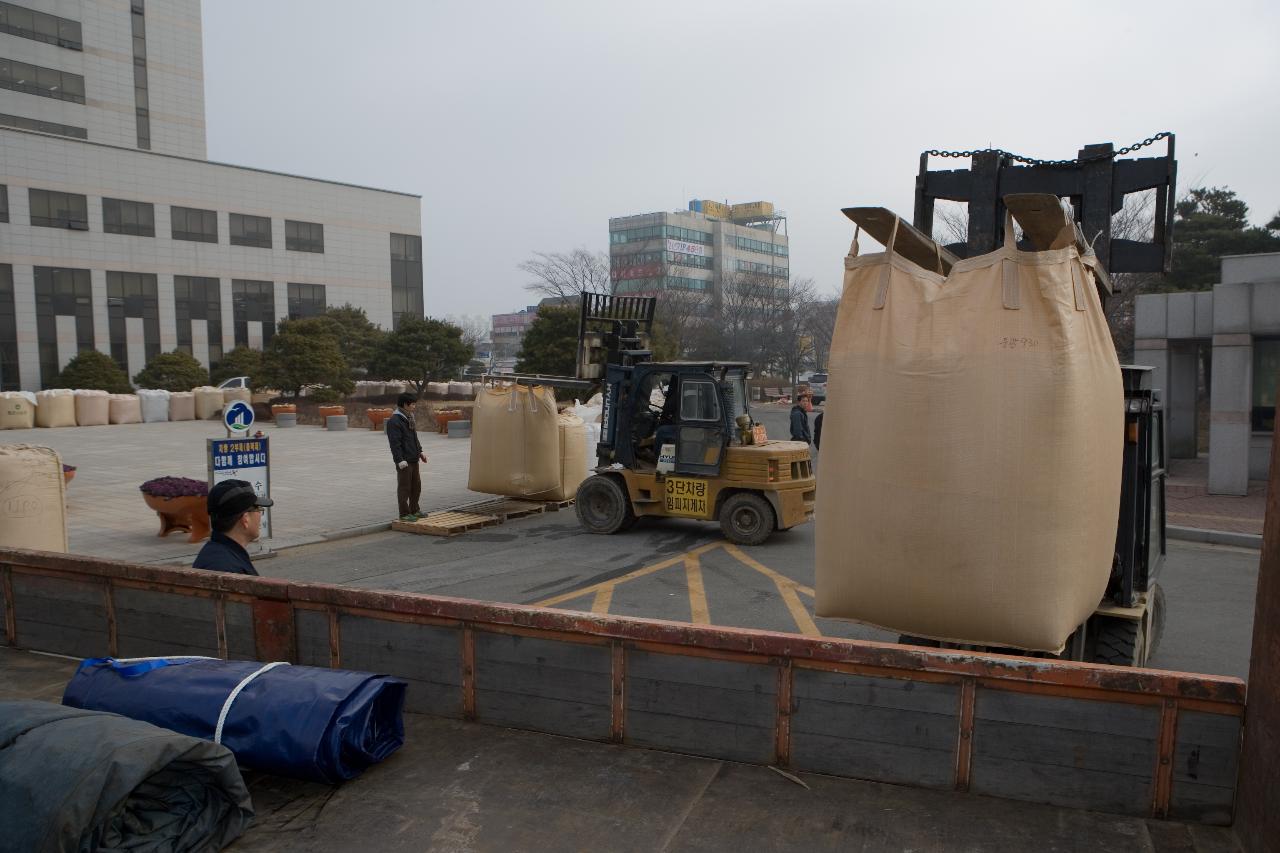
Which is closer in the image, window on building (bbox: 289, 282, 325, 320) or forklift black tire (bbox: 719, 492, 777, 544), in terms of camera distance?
forklift black tire (bbox: 719, 492, 777, 544)

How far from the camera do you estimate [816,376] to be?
56188 mm

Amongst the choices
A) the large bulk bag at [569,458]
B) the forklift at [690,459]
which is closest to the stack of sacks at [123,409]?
the large bulk bag at [569,458]

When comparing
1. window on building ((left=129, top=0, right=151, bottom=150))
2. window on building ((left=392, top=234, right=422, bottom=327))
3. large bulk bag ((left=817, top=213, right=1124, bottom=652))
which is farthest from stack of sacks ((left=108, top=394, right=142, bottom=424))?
large bulk bag ((left=817, top=213, right=1124, bottom=652))

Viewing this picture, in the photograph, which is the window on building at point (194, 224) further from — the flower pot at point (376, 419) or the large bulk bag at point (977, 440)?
the large bulk bag at point (977, 440)

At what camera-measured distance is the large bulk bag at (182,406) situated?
1306 inches

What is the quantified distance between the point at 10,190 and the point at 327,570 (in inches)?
1692

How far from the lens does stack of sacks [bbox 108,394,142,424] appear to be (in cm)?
3167

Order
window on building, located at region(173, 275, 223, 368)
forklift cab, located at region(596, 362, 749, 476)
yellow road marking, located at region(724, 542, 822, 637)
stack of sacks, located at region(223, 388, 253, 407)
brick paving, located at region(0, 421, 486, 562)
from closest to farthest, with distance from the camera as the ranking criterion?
yellow road marking, located at region(724, 542, 822, 637) < forklift cab, located at region(596, 362, 749, 476) < brick paving, located at region(0, 421, 486, 562) < stack of sacks, located at region(223, 388, 253, 407) < window on building, located at region(173, 275, 223, 368)

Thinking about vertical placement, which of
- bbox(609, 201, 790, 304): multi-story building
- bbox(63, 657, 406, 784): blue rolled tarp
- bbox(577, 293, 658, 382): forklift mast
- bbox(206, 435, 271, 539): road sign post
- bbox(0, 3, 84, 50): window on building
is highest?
bbox(0, 3, 84, 50): window on building

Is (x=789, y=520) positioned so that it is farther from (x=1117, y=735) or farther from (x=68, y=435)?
(x=68, y=435)

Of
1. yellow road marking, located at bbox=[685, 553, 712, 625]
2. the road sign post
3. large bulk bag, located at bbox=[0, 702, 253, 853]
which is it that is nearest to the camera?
large bulk bag, located at bbox=[0, 702, 253, 853]

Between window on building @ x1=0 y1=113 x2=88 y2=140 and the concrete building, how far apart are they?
53395 mm

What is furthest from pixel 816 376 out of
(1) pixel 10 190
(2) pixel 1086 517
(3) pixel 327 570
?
(2) pixel 1086 517

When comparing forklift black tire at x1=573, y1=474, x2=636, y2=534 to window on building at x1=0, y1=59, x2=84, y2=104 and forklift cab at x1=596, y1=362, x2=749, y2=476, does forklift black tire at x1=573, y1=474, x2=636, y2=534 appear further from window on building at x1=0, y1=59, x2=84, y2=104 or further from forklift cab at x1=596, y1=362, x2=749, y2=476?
window on building at x1=0, y1=59, x2=84, y2=104
